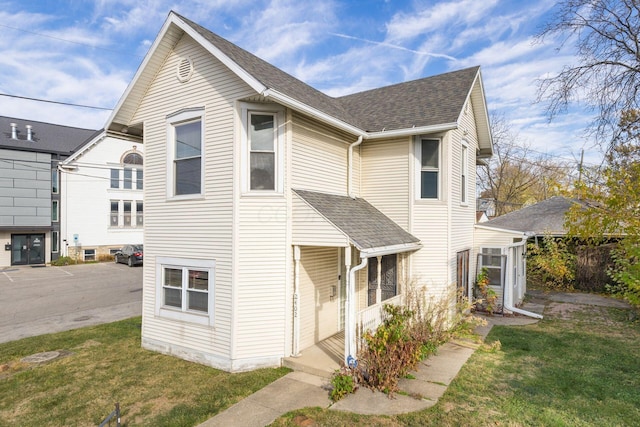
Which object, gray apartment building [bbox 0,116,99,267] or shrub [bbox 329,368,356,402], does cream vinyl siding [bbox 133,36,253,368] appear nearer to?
shrub [bbox 329,368,356,402]

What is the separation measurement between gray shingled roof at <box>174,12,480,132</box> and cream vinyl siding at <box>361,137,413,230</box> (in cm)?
55

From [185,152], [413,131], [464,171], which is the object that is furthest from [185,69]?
[464,171]

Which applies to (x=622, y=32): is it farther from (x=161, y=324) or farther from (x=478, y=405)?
(x=161, y=324)

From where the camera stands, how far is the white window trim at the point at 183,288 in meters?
7.67

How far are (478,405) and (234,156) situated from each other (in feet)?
20.5

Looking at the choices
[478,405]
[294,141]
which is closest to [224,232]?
[294,141]

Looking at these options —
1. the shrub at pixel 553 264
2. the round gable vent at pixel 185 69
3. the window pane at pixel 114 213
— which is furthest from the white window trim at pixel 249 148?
the window pane at pixel 114 213

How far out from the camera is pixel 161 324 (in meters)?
8.57

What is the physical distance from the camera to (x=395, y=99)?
11.7 meters

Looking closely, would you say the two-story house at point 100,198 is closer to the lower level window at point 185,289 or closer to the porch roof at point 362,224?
the lower level window at point 185,289

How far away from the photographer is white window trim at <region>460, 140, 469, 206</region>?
10961 millimetres

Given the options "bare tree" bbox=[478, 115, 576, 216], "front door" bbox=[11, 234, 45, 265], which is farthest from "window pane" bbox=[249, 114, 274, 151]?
"bare tree" bbox=[478, 115, 576, 216]

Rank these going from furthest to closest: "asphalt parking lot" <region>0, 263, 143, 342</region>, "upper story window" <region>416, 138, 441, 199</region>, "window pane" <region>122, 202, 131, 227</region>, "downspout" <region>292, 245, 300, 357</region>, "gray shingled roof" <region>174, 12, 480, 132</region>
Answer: "window pane" <region>122, 202, 131, 227</region>, "asphalt parking lot" <region>0, 263, 143, 342</region>, "upper story window" <region>416, 138, 441, 199</region>, "gray shingled roof" <region>174, 12, 480, 132</region>, "downspout" <region>292, 245, 300, 357</region>

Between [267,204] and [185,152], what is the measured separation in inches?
97.2
